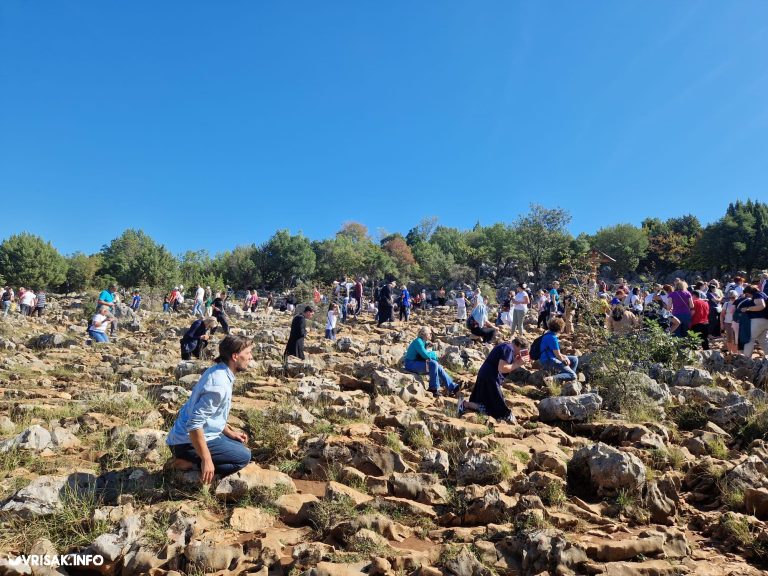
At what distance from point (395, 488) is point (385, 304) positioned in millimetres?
13554

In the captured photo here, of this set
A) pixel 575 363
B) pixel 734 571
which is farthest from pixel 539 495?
pixel 575 363

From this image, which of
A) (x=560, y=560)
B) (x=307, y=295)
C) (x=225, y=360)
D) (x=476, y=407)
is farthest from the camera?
(x=307, y=295)

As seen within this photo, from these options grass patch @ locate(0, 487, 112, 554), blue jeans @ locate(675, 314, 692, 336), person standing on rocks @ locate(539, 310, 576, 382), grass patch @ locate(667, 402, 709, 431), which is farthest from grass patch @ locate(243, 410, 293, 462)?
blue jeans @ locate(675, 314, 692, 336)

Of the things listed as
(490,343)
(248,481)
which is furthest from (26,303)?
(248,481)

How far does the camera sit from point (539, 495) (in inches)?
155

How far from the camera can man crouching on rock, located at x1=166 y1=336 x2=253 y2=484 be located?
12.6 ft

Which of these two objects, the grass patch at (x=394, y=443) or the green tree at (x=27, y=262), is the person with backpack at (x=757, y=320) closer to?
the grass patch at (x=394, y=443)

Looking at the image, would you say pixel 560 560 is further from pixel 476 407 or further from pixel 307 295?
pixel 307 295

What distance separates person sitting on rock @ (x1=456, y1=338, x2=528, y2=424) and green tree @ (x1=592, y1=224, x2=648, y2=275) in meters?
49.8

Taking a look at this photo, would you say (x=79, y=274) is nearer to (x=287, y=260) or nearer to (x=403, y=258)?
(x=287, y=260)

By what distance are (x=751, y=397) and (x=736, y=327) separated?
4.32m

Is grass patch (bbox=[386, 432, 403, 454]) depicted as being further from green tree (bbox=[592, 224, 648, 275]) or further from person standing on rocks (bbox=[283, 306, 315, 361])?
green tree (bbox=[592, 224, 648, 275])

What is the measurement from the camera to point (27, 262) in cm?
5106

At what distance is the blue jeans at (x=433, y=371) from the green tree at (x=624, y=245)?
4835 centimetres
